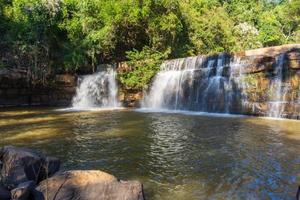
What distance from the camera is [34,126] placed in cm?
1334

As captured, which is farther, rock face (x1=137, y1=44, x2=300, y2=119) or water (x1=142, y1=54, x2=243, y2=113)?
water (x1=142, y1=54, x2=243, y2=113)

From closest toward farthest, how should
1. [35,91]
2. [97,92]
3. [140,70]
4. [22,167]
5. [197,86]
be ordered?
[22,167] → [197,86] → [140,70] → [97,92] → [35,91]

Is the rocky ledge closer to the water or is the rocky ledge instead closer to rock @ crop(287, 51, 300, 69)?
rock @ crop(287, 51, 300, 69)

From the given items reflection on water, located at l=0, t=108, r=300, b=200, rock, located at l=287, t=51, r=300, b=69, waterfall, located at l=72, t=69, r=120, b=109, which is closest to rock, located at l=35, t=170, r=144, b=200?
reflection on water, located at l=0, t=108, r=300, b=200

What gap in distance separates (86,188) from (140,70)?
16.2m

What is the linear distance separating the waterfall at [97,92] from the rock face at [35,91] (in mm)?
653

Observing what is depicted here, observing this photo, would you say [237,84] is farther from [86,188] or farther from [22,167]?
[86,188]

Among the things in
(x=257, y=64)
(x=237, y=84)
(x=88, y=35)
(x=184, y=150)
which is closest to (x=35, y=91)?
(x=88, y=35)

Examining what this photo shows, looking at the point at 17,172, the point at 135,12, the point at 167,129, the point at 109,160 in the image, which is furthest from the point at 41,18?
the point at 17,172

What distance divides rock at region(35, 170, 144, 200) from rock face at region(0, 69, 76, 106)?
17858 millimetres

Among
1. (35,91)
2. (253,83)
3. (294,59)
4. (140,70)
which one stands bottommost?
(35,91)

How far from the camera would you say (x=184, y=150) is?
9039mm

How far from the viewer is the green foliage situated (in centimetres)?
2086

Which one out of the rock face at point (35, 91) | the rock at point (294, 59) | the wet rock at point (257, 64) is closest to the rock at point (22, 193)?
the rock at point (294, 59)
